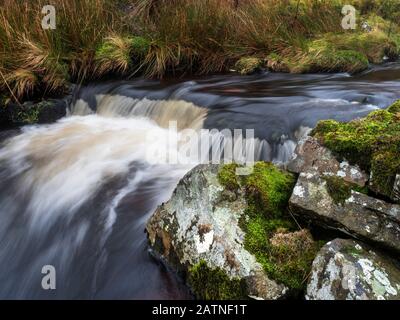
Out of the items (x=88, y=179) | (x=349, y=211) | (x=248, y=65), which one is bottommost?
(x=88, y=179)

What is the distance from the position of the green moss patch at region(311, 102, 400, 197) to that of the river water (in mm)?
1309

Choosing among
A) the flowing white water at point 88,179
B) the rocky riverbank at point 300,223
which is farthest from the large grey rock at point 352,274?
the flowing white water at point 88,179

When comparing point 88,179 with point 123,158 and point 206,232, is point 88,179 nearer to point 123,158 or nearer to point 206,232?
point 123,158

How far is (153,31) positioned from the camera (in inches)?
322

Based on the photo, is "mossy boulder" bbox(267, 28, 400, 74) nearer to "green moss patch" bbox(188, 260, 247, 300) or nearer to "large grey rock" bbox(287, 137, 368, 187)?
"large grey rock" bbox(287, 137, 368, 187)

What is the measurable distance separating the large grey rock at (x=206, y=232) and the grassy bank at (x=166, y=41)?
4535 mm

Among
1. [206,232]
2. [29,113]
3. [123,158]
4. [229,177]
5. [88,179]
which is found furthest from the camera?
[29,113]

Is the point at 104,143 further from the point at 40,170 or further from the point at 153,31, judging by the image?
the point at 153,31

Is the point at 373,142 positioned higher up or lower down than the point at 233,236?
higher up

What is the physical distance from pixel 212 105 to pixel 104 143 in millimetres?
1516

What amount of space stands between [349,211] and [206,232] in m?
0.92

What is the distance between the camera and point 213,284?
102 inches

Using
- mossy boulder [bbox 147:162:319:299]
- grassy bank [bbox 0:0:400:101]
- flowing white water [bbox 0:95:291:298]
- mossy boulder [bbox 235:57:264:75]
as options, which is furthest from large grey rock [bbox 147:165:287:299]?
mossy boulder [bbox 235:57:264:75]

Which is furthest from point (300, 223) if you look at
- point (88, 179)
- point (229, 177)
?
point (88, 179)
